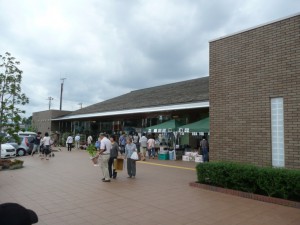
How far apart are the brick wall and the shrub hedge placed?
3.16 feet

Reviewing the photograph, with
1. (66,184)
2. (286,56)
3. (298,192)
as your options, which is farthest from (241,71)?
(66,184)

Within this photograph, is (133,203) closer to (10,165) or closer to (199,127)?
(10,165)

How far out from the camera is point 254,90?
9.17m

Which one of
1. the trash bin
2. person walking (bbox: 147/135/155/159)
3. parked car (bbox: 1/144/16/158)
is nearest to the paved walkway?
the trash bin

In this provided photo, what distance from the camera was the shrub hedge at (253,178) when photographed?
23.6 feet

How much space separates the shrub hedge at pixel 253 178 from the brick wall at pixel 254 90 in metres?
0.96

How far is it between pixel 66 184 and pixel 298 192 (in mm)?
6889

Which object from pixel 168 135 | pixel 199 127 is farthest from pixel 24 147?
pixel 199 127

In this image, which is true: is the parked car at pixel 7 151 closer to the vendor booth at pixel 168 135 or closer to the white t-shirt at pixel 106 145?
the vendor booth at pixel 168 135

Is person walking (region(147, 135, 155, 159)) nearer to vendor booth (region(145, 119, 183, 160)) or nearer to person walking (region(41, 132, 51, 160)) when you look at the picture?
vendor booth (region(145, 119, 183, 160))

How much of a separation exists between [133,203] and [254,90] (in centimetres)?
499

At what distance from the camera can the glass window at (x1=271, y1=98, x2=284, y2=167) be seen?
8.47m

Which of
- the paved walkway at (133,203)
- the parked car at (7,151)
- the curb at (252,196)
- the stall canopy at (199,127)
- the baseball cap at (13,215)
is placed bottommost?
the paved walkway at (133,203)

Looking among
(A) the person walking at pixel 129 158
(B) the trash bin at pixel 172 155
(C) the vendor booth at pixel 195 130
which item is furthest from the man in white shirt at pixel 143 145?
(A) the person walking at pixel 129 158
